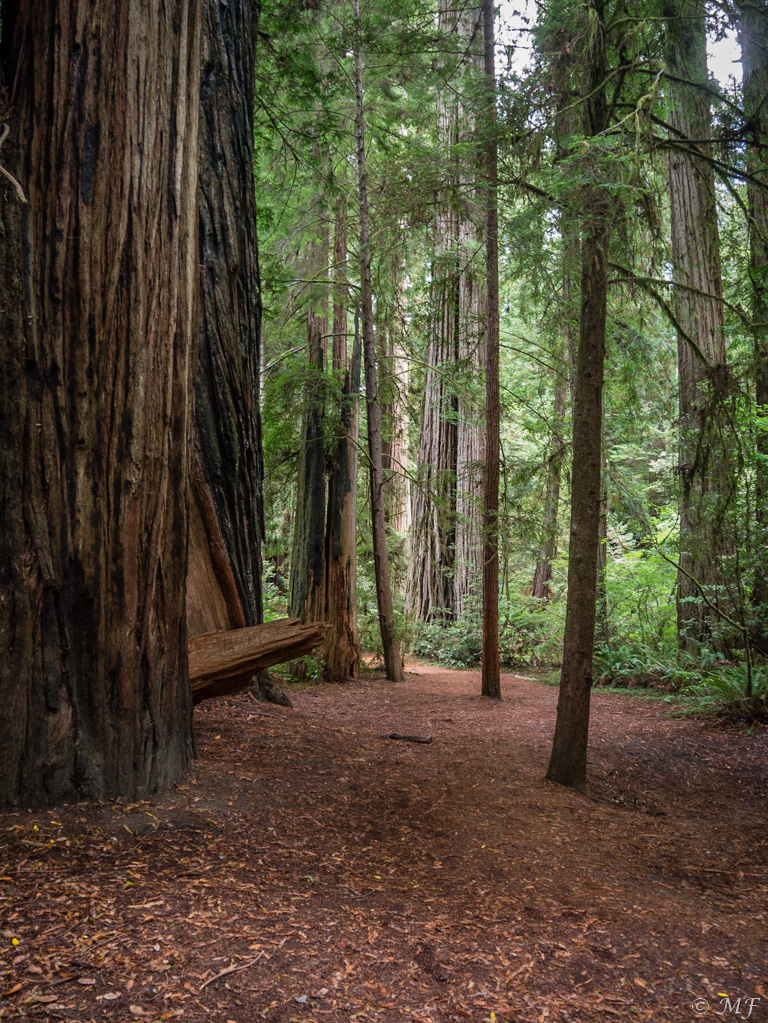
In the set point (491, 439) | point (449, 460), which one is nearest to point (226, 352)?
point (491, 439)

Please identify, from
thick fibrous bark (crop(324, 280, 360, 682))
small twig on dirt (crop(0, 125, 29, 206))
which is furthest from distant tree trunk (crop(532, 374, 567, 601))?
small twig on dirt (crop(0, 125, 29, 206))

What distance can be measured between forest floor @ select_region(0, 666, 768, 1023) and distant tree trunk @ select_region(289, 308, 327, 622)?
4.03 meters

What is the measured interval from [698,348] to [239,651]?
568 cm

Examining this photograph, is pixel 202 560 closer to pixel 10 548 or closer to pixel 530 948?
pixel 10 548

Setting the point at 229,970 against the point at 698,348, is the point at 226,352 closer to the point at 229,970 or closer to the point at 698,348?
the point at 229,970

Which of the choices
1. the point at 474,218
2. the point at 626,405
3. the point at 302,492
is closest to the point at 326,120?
the point at 474,218

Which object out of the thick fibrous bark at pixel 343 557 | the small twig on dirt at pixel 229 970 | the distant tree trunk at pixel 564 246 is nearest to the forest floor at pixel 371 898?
the small twig on dirt at pixel 229 970

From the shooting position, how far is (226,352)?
5125 mm

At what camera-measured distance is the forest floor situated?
1.97 meters

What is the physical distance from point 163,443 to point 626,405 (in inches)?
300

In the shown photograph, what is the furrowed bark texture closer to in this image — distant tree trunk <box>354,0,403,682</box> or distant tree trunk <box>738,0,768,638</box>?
distant tree trunk <box>354,0,403,682</box>

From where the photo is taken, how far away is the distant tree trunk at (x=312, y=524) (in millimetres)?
8836

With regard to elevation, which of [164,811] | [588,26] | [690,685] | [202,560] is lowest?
[690,685]

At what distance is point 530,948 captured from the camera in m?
2.39
